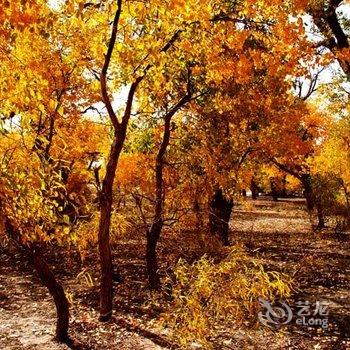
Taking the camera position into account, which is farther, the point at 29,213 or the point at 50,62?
the point at 50,62

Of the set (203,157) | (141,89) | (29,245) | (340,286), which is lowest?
(340,286)

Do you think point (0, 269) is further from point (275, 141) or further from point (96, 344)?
point (275, 141)

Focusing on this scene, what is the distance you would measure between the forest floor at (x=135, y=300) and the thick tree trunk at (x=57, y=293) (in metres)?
0.39

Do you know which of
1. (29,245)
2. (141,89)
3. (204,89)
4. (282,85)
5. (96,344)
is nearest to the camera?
(29,245)

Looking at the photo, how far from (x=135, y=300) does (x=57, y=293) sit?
4.50m

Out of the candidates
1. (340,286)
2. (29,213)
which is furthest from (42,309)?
(340,286)

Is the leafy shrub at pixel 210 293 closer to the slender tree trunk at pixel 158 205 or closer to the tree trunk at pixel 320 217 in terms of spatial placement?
the slender tree trunk at pixel 158 205

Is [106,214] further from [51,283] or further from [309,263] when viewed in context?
[309,263]

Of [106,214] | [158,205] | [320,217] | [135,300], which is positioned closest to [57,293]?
[106,214]

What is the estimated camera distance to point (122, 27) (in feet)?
36.5

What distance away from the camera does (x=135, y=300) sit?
1461 cm

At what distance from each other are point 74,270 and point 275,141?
11432 millimetres

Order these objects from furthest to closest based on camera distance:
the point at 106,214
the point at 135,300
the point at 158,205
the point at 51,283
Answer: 1. the point at 158,205
2. the point at 135,300
3. the point at 106,214
4. the point at 51,283

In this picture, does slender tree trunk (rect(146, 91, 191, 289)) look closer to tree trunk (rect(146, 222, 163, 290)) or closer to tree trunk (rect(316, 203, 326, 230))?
tree trunk (rect(146, 222, 163, 290))
